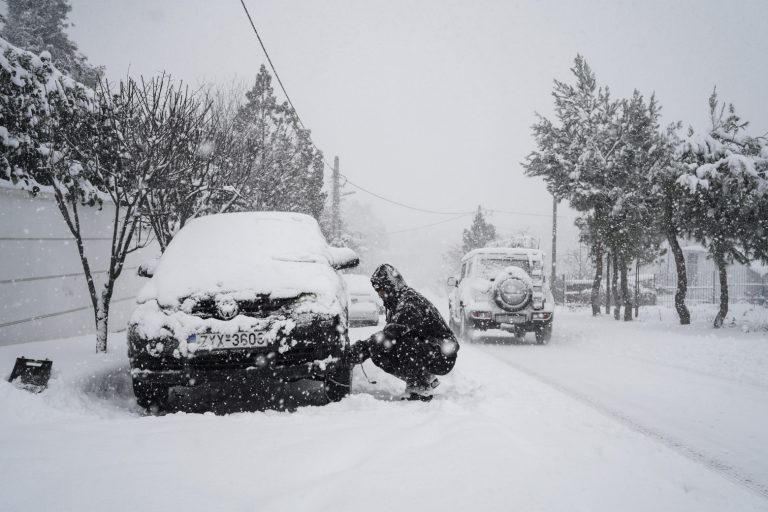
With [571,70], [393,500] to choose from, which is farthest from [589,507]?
[571,70]

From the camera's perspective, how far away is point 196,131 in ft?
25.2

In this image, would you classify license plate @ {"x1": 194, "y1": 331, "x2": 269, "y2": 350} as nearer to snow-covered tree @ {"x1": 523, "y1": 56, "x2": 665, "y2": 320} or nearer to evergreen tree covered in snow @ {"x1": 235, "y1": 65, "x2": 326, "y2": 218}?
evergreen tree covered in snow @ {"x1": 235, "y1": 65, "x2": 326, "y2": 218}

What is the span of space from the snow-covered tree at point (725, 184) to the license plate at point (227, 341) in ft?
36.6

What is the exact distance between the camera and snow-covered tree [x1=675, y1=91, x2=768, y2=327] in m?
10.7

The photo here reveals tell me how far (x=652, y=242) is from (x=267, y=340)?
16.6 m

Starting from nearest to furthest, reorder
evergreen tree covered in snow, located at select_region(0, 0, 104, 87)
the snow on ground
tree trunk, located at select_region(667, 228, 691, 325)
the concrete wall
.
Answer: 1. the snow on ground
2. the concrete wall
3. tree trunk, located at select_region(667, 228, 691, 325)
4. evergreen tree covered in snow, located at select_region(0, 0, 104, 87)

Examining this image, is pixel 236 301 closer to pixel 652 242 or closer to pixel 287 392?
pixel 287 392

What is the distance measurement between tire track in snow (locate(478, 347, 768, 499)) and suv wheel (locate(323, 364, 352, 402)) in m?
2.31

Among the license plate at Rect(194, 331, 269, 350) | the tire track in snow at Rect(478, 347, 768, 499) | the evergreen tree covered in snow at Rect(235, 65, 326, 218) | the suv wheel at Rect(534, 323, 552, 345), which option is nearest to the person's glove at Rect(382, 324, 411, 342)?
the license plate at Rect(194, 331, 269, 350)

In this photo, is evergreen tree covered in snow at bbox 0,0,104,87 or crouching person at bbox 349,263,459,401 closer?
crouching person at bbox 349,263,459,401

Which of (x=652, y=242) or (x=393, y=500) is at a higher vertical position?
(x=652, y=242)

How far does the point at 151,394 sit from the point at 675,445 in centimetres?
393

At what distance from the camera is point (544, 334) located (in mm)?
9891

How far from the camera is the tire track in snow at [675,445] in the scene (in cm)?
281
